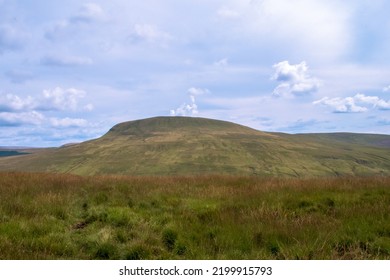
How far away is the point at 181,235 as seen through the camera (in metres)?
6.98

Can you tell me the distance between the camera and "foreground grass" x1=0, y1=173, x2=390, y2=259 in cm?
619

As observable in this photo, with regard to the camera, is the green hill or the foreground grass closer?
the foreground grass

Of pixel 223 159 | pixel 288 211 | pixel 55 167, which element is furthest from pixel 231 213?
pixel 55 167

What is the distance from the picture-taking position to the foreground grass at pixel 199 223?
6.19m

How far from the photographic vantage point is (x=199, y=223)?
7.72 m

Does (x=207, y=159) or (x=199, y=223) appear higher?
(x=199, y=223)

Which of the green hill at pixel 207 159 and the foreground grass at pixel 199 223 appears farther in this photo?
the green hill at pixel 207 159

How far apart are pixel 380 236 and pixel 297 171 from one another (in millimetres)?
128603

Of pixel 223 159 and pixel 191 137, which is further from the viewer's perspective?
pixel 191 137

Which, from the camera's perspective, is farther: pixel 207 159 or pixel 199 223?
pixel 207 159

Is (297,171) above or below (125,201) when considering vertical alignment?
below
